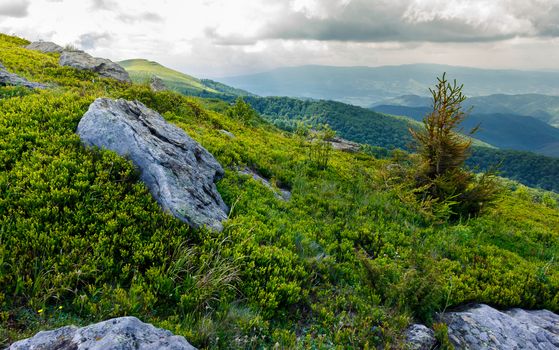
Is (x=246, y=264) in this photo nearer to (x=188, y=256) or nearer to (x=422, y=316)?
(x=188, y=256)

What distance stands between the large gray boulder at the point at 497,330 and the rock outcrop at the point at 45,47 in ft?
125

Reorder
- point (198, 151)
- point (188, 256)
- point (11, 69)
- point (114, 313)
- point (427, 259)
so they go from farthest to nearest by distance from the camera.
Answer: point (11, 69) < point (198, 151) < point (427, 259) < point (188, 256) < point (114, 313)

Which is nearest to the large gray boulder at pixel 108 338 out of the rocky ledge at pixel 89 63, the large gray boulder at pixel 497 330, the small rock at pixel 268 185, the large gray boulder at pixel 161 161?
the large gray boulder at pixel 161 161

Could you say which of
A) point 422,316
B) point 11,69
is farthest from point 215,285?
point 11,69

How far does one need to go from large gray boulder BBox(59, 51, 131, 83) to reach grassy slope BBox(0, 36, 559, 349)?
594 inches

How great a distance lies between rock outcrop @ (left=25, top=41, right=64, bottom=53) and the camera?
101ft

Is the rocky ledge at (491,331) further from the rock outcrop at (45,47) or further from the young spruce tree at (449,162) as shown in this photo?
the rock outcrop at (45,47)

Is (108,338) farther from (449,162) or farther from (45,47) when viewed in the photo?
(45,47)

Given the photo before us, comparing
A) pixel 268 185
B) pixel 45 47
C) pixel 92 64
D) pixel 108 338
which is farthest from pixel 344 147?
pixel 108 338

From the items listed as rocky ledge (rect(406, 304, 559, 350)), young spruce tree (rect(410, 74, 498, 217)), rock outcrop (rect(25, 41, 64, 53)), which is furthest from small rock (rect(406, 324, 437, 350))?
rock outcrop (rect(25, 41, 64, 53))

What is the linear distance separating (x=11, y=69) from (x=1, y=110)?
37.9 ft

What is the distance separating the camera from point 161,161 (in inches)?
337

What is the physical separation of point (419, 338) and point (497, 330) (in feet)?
7.21

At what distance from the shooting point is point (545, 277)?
31.4 ft
